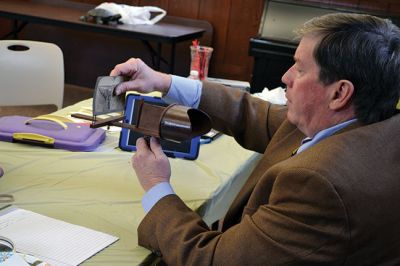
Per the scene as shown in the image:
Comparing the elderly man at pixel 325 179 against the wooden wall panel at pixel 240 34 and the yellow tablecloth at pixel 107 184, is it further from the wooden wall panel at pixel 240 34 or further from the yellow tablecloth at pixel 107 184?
the wooden wall panel at pixel 240 34

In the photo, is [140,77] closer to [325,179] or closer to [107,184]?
[107,184]

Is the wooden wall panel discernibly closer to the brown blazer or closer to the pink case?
the pink case

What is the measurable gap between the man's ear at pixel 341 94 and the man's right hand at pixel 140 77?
59 centimetres

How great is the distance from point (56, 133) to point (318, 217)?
1.03 m

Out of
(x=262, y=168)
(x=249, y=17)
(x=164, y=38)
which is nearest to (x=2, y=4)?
(x=164, y=38)

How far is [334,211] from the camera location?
0.92 metres

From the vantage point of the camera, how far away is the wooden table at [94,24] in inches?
149

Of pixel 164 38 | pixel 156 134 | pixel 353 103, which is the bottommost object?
pixel 164 38

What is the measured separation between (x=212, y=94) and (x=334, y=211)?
0.82 m

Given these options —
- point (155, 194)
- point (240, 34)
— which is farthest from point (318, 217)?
point (240, 34)

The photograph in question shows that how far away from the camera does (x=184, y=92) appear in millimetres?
1626

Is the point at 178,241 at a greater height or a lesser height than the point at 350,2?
lesser

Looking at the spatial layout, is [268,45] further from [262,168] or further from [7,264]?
[7,264]

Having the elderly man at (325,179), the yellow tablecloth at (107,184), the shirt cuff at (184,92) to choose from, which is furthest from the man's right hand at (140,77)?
the elderly man at (325,179)
